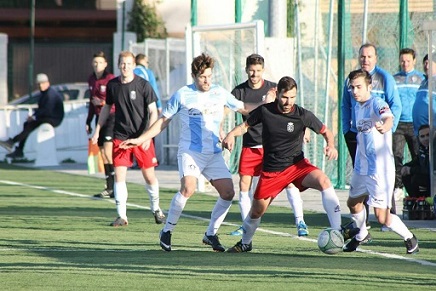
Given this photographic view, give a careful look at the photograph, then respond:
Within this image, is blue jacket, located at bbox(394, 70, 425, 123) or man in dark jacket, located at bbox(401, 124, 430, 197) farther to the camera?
blue jacket, located at bbox(394, 70, 425, 123)

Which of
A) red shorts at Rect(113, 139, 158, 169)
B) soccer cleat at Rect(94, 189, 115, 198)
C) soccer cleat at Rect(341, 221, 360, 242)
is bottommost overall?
soccer cleat at Rect(94, 189, 115, 198)

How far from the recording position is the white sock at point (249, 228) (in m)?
12.1

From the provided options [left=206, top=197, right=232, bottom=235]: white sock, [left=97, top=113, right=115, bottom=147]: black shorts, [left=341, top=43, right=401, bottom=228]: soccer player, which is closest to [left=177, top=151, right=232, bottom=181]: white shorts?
[left=206, top=197, right=232, bottom=235]: white sock

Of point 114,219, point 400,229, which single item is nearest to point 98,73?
point 114,219

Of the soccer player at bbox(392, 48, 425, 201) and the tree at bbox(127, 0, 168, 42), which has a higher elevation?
the tree at bbox(127, 0, 168, 42)

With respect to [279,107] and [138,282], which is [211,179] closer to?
[279,107]

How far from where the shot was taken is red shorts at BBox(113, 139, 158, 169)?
1521cm

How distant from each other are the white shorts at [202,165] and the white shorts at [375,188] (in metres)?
1.26

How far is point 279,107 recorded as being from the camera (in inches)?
474

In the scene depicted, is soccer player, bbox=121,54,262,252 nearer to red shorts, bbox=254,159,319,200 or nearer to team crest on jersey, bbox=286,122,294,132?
red shorts, bbox=254,159,319,200

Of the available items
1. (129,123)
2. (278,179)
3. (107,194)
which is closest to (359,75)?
(278,179)

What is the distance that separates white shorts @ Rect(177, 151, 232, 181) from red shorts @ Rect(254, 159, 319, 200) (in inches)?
26.2

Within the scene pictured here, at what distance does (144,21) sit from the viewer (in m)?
42.7

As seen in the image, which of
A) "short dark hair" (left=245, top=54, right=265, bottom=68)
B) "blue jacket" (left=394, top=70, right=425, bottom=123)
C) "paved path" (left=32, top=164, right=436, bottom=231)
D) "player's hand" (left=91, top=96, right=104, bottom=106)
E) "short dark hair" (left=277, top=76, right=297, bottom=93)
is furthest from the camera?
"player's hand" (left=91, top=96, right=104, bottom=106)
